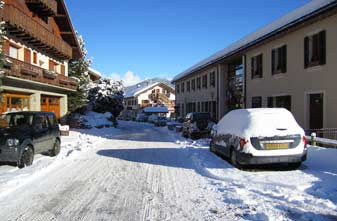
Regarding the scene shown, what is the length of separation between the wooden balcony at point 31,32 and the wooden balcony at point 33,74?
6.23ft

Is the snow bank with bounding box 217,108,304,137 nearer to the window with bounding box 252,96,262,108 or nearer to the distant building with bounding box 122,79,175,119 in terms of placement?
the window with bounding box 252,96,262,108

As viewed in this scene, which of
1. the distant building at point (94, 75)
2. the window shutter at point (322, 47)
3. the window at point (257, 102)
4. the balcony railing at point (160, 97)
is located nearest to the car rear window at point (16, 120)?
the window shutter at point (322, 47)

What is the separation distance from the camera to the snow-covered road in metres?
5.62

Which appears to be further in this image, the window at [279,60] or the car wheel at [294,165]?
the window at [279,60]

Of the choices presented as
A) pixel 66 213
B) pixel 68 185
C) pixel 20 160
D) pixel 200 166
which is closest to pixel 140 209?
pixel 66 213

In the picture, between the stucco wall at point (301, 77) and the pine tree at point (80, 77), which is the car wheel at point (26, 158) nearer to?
the stucco wall at point (301, 77)

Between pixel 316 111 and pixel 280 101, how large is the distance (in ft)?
11.5

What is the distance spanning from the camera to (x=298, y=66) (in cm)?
1709

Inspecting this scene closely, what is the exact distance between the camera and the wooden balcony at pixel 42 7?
22.0 metres

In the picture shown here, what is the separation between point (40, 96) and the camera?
78.3 ft

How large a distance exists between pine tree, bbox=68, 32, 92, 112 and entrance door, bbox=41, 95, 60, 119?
2.70 metres

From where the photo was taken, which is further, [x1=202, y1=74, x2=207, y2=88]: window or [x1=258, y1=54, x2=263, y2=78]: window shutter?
[x1=202, y1=74, x2=207, y2=88]: window

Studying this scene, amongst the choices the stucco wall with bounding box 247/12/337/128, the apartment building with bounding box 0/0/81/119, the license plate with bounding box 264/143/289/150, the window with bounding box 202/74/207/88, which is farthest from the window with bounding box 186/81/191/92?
the license plate with bounding box 264/143/289/150

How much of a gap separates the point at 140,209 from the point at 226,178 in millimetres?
2996
